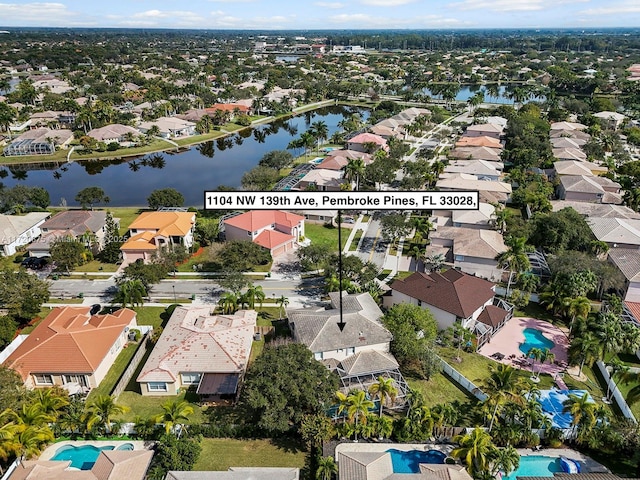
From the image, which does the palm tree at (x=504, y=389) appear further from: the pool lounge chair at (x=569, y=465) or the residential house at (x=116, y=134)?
the residential house at (x=116, y=134)

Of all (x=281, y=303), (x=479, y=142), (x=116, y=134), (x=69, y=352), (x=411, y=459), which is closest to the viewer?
(x=411, y=459)

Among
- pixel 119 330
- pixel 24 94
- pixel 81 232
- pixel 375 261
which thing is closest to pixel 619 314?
pixel 375 261

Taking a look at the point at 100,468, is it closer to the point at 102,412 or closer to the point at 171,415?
the point at 102,412

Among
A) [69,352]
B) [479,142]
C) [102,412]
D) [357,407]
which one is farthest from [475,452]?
[479,142]

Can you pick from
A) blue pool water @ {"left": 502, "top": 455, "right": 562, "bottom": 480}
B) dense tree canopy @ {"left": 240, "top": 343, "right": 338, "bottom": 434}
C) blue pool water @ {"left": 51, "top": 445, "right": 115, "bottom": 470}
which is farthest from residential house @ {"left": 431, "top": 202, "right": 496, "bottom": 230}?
blue pool water @ {"left": 51, "top": 445, "right": 115, "bottom": 470}

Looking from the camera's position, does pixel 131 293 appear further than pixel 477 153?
No

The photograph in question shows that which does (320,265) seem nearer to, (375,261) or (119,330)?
(375,261)

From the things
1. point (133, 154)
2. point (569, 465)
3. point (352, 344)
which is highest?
point (352, 344)
